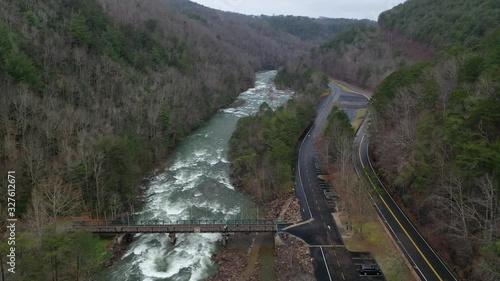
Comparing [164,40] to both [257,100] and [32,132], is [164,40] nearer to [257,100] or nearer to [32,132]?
[257,100]

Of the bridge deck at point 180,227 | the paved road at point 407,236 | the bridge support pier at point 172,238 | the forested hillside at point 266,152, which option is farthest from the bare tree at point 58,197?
the paved road at point 407,236

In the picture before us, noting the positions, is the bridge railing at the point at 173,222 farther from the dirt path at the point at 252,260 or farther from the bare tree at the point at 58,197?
the bare tree at the point at 58,197

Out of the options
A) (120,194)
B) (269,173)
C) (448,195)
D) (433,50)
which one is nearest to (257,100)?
(433,50)

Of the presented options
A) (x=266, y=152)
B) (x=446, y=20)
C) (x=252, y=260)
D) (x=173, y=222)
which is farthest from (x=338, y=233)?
(x=446, y=20)

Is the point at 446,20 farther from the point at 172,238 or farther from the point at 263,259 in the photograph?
the point at 172,238

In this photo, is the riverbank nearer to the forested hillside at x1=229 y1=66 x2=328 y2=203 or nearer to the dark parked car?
the dark parked car

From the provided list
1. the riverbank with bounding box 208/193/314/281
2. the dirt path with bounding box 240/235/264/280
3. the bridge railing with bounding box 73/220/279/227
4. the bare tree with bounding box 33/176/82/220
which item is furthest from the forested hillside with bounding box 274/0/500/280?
the bare tree with bounding box 33/176/82/220
